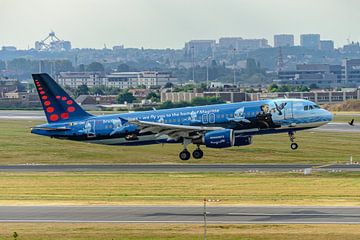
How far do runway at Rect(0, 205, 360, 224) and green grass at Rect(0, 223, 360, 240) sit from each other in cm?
172

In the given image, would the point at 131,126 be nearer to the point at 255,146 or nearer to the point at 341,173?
the point at 341,173

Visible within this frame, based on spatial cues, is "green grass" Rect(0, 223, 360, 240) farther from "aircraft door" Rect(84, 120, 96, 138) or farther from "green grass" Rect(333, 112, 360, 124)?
"green grass" Rect(333, 112, 360, 124)

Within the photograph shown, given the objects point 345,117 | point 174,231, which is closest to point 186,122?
point 174,231

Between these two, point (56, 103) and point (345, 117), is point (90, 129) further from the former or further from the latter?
point (345, 117)

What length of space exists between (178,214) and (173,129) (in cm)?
2522

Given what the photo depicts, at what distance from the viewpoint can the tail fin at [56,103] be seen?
8481 centimetres

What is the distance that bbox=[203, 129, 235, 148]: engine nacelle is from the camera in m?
81.8

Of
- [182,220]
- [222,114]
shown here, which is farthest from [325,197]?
[222,114]

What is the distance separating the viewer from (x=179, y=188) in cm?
7294

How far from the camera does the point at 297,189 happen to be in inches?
2798

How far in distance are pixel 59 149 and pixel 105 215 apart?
54.4 m

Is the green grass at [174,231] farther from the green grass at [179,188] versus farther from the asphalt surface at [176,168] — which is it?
the asphalt surface at [176,168]

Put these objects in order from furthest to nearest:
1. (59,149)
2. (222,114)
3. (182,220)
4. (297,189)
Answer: (59,149), (222,114), (297,189), (182,220)

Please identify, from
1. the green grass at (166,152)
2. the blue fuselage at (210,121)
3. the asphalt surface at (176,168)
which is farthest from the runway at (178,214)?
the green grass at (166,152)
